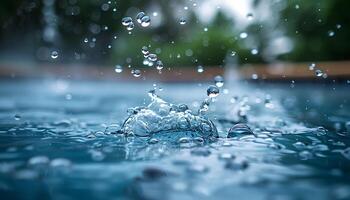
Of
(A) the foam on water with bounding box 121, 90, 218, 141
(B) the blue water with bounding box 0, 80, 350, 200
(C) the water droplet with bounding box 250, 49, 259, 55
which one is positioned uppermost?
(C) the water droplet with bounding box 250, 49, 259, 55

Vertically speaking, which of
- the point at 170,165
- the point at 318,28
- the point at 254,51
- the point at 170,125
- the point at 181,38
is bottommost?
the point at 170,165

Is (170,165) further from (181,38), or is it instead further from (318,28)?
(181,38)

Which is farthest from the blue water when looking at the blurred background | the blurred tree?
the blurred tree

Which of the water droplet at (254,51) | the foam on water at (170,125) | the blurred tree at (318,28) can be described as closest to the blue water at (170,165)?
the foam on water at (170,125)

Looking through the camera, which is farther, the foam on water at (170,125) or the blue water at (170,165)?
the foam on water at (170,125)

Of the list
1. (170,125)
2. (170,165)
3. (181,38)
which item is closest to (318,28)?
(181,38)

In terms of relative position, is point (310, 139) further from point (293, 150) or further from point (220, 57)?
point (220, 57)

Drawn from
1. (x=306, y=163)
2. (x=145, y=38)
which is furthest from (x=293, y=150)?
(x=145, y=38)

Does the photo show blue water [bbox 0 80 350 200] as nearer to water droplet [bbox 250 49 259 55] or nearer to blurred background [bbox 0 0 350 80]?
blurred background [bbox 0 0 350 80]

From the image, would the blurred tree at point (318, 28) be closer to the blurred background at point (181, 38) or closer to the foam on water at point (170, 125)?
the blurred background at point (181, 38)
